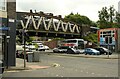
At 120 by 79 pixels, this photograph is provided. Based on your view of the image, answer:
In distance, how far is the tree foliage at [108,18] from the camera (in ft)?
335

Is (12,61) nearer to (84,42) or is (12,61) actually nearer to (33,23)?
(33,23)

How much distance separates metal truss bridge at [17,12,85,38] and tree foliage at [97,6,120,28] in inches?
512

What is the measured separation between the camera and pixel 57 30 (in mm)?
84812

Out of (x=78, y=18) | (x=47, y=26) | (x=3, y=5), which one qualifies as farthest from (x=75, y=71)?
(x=78, y=18)

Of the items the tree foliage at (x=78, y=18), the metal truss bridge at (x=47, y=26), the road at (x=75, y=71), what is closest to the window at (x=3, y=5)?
the road at (x=75, y=71)

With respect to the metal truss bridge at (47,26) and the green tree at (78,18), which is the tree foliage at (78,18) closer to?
the green tree at (78,18)

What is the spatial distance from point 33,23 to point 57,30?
1009 centimetres

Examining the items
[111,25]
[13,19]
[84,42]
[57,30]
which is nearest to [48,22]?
[57,30]

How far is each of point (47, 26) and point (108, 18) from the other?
96.6 feet

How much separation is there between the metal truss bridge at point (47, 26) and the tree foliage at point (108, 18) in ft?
42.7

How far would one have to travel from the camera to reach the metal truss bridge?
76.4 metres

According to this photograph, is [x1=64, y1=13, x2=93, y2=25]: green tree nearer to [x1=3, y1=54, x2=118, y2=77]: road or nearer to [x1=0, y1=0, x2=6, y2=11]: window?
[x1=3, y1=54, x2=118, y2=77]: road

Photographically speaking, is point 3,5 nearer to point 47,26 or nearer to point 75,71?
point 75,71

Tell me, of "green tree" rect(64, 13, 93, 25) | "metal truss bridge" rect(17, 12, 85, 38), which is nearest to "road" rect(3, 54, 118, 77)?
"metal truss bridge" rect(17, 12, 85, 38)
